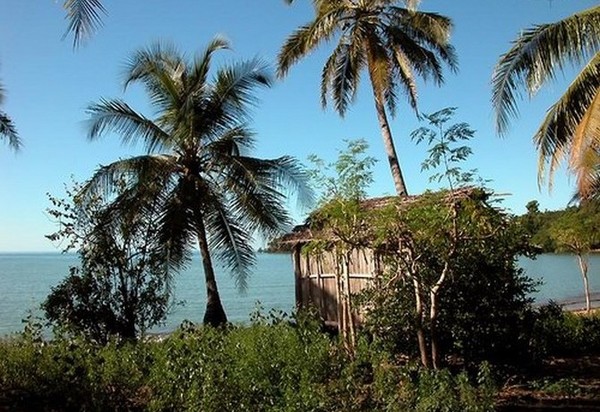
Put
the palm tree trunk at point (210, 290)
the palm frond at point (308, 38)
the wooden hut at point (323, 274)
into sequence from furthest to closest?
the palm frond at point (308, 38) → the palm tree trunk at point (210, 290) → the wooden hut at point (323, 274)

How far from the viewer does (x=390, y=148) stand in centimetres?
1642

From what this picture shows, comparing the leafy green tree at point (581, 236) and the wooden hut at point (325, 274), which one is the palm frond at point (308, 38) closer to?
the wooden hut at point (325, 274)

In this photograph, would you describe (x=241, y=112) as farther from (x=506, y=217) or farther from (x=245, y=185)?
(x=506, y=217)

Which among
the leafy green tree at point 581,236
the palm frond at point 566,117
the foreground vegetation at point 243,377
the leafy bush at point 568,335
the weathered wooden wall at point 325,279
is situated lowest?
the leafy bush at point 568,335

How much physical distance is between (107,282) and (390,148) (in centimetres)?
900

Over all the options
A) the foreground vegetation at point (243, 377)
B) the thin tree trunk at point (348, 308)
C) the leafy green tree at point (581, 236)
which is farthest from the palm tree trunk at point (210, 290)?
the leafy green tree at point (581, 236)

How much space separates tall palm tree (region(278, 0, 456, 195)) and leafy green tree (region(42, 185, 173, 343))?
290 inches

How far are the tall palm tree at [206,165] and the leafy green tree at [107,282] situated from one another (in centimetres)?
146

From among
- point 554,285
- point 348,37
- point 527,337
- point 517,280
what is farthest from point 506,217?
point 554,285

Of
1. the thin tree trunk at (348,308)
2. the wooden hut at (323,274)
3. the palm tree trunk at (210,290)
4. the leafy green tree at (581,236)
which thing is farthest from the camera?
the leafy green tree at (581,236)

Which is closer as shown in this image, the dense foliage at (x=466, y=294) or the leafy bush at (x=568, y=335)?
the dense foliage at (x=466, y=294)

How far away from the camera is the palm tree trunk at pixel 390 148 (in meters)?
16.0

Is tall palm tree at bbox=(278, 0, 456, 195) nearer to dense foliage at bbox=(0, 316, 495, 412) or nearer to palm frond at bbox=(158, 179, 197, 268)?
palm frond at bbox=(158, 179, 197, 268)

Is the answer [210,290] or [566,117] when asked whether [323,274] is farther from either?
[566,117]
